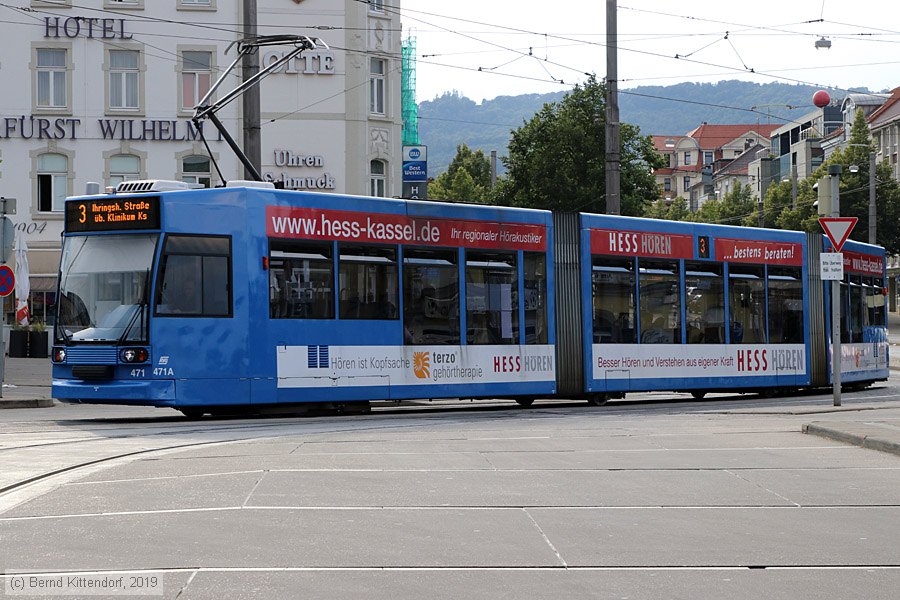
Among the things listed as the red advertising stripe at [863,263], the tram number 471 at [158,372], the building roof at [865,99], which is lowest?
the tram number 471 at [158,372]

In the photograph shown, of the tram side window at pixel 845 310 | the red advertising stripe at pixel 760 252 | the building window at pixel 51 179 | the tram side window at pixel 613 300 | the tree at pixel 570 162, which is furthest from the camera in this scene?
the tree at pixel 570 162

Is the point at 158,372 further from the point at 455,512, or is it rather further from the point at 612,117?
the point at 612,117

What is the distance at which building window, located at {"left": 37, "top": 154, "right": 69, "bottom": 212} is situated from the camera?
42.7 metres

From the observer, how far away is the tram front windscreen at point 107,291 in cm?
1658

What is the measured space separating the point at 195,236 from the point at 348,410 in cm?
396

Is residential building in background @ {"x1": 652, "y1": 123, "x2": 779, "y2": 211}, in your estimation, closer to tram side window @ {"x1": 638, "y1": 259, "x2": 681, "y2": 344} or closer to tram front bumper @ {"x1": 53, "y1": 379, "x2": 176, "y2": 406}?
tram side window @ {"x1": 638, "y1": 259, "x2": 681, "y2": 344}

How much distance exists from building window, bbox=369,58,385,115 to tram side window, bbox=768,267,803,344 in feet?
69.5

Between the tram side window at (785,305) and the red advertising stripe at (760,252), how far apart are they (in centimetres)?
18

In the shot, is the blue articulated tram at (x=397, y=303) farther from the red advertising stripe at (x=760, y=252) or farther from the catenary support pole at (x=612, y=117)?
the catenary support pole at (x=612, y=117)

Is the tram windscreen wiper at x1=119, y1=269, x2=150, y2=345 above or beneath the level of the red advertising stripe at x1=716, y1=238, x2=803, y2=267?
beneath

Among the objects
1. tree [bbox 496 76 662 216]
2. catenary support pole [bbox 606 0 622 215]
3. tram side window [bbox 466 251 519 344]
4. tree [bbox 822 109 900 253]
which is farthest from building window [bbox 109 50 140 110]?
tree [bbox 822 109 900 253]

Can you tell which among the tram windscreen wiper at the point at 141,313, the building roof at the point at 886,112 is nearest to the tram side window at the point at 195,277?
the tram windscreen wiper at the point at 141,313

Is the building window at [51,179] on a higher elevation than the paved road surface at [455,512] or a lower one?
higher

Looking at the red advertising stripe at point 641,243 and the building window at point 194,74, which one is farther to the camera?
the building window at point 194,74
